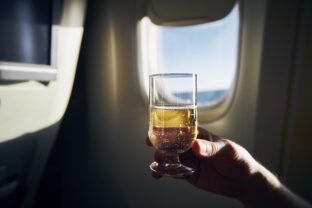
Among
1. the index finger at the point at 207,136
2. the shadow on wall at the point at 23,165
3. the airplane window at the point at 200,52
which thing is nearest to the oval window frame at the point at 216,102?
the airplane window at the point at 200,52

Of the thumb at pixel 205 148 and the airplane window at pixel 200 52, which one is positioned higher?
the airplane window at pixel 200 52

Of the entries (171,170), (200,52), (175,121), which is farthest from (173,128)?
(200,52)

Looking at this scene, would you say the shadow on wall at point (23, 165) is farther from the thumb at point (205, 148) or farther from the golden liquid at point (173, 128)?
the thumb at point (205, 148)

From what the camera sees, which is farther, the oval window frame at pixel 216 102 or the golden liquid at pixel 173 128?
the oval window frame at pixel 216 102

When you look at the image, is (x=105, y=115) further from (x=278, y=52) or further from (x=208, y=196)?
(x=278, y=52)

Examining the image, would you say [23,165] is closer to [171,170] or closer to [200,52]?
[171,170]

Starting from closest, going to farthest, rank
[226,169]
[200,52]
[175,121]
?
1. [175,121]
2. [226,169]
3. [200,52]
